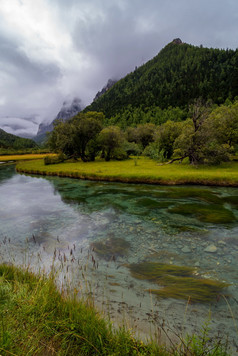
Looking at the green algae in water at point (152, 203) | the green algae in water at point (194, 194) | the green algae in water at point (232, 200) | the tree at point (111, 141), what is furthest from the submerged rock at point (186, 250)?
the tree at point (111, 141)

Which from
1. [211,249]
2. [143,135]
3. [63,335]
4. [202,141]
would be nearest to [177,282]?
[211,249]

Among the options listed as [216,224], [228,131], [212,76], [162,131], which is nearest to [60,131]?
[162,131]

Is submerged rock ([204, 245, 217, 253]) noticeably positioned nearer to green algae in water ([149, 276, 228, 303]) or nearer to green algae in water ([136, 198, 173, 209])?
green algae in water ([149, 276, 228, 303])

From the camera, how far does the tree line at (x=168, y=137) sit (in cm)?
3334

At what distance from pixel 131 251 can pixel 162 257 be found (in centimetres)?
159

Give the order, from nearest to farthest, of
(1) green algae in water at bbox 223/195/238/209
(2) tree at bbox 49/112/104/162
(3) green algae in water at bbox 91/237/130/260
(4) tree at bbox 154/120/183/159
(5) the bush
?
1. (3) green algae in water at bbox 91/237/130/260
2. (1) green algae in water at bbox 223/195/238/209
3. (4) tree at bbox 154/120/183/159
4. (2) tree at bbox 49/112/104/162
5. (5) the bush

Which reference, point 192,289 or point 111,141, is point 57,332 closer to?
point 192,289

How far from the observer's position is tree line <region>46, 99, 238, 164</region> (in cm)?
3334

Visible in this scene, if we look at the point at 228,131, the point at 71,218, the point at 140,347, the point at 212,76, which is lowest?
the point at 71,218

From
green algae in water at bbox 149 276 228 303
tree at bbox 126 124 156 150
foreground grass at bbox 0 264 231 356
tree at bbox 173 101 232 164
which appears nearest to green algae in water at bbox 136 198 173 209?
green algae in water at bbox 149 276 228 303

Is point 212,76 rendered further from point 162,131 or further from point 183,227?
point 183,227

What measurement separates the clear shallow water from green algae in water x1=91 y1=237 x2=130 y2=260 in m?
0.06

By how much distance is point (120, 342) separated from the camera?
3.40m

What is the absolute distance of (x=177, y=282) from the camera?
6785 millimetres
